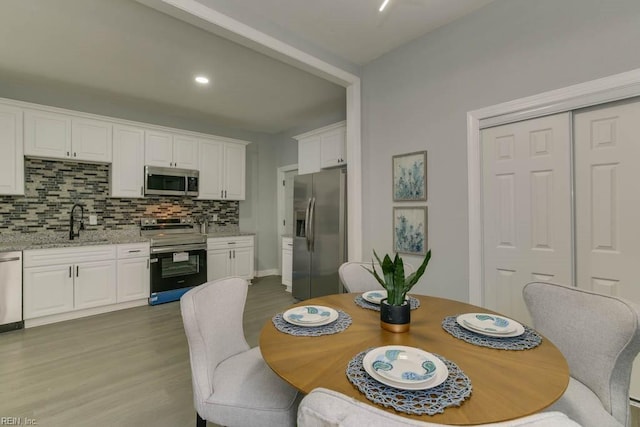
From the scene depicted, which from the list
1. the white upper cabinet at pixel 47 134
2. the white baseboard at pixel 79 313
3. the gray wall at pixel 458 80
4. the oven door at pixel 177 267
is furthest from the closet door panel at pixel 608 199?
the white upper cabinet at pixel 47 134

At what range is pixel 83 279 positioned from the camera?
3.52 metres

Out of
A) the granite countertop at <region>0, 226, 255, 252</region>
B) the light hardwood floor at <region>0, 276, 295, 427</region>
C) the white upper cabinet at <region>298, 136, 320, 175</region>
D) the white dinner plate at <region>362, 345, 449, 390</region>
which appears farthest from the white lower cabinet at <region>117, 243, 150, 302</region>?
the white dinner plate at <region>362, 345, 449, 390</region>

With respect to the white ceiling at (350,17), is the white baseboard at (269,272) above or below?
below

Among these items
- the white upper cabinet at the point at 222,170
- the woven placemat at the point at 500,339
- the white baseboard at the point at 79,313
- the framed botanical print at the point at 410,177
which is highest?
the white upper cabinet at the point at 222,170

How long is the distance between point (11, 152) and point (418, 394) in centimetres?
466

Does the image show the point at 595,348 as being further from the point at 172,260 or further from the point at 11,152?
the point at 11,152

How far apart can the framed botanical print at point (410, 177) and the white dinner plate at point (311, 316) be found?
5.40ft

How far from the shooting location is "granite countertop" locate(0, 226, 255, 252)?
10.8ft

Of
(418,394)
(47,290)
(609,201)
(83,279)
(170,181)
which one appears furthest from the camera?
(170,181)

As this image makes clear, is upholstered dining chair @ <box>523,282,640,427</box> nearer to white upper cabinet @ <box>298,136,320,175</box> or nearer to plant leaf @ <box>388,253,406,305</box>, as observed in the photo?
plant leaf @ <box>388,253,406,305</box>

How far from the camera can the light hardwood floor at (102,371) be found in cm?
185

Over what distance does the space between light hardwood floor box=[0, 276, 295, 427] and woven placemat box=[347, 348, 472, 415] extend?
148 cm

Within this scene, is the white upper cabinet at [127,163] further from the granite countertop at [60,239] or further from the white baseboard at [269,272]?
the white baseboard at [269,272]

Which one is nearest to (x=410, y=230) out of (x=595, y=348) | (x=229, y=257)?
(x=595, y=348)
